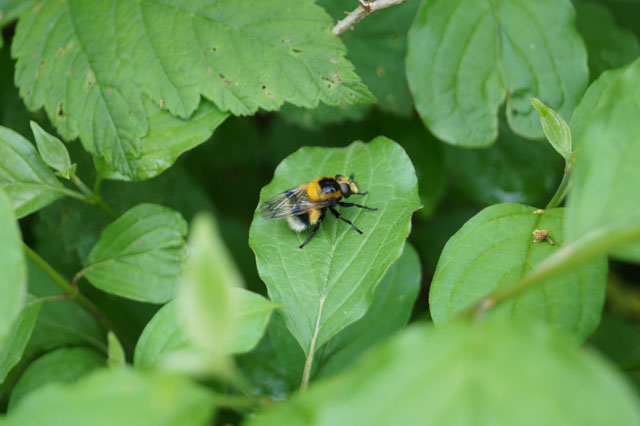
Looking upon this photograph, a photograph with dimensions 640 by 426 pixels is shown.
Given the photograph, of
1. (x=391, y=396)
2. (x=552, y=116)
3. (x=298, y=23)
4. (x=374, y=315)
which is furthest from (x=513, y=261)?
(x=298, y=23)

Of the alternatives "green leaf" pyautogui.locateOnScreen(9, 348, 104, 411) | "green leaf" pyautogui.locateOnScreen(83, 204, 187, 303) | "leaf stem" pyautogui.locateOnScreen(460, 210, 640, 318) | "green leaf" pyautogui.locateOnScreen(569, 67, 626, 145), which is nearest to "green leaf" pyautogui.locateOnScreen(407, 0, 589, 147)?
"green leaf" pyautogui.locateOnScreen(569, 67, 626, 145)

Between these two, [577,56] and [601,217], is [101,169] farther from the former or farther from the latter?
[577,56]

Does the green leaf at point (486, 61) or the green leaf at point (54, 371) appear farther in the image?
the green leaf at point (486, 61)

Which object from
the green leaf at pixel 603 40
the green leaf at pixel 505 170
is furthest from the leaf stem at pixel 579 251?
the green leaf at pixel 505 170

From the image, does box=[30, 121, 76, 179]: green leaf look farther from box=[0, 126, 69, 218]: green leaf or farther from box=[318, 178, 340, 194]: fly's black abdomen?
box=[318, 178, 340, 194]: fly's black abdomen

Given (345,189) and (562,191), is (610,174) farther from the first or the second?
(345,189)

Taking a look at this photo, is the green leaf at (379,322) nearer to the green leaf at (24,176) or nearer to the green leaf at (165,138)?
the green leaf at (165,138)
